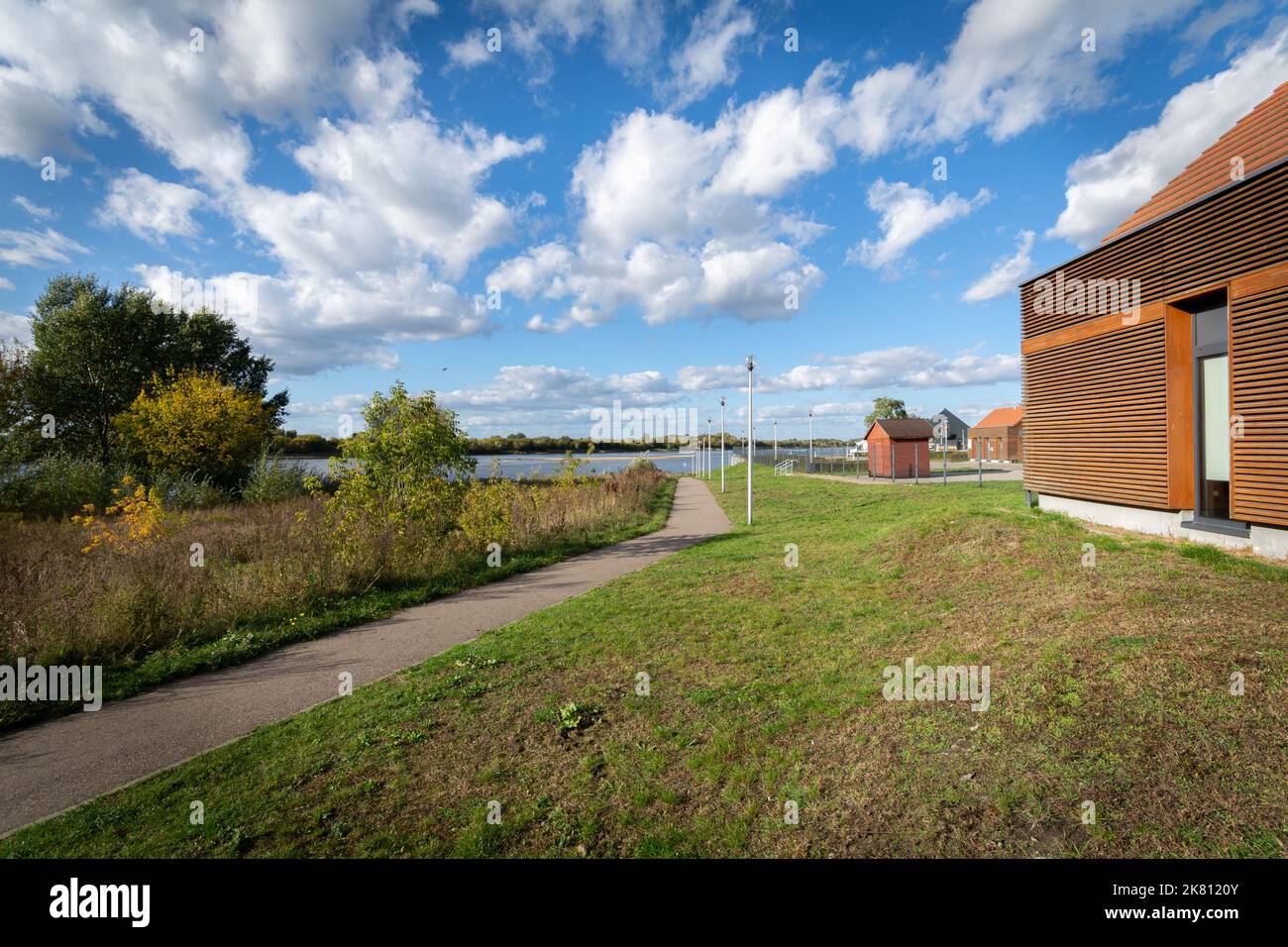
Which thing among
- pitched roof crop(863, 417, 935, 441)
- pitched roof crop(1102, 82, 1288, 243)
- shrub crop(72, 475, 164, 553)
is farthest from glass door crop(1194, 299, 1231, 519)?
pitched roof crop(863, 417, 935, 441)

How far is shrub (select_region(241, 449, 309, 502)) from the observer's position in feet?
71.6

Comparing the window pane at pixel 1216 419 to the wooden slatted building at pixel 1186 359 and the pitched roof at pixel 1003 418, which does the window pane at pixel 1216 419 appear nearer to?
the wooden slatted building at pixel 1186 359

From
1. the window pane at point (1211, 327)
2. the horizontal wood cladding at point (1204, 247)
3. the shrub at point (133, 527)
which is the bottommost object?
the shrub at point (133, 527)

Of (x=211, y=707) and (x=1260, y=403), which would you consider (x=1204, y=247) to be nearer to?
(x=1260, y=403)

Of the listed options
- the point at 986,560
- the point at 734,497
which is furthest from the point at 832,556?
the point at 734,497

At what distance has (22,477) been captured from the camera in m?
17.6

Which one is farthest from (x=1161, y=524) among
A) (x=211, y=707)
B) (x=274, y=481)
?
(x=274, y=481)

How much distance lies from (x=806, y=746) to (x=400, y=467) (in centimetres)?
1043

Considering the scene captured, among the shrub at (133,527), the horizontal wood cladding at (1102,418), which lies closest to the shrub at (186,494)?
the shrub at (133,527)

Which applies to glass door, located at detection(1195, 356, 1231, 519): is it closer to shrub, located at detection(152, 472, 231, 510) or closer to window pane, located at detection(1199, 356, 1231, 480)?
window pane, located at detection(1199, 356, 1231, 480)

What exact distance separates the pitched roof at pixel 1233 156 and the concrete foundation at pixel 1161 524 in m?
4.91

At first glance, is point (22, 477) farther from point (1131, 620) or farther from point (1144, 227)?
point (1144, 227)

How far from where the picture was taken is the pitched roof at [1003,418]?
152ft
